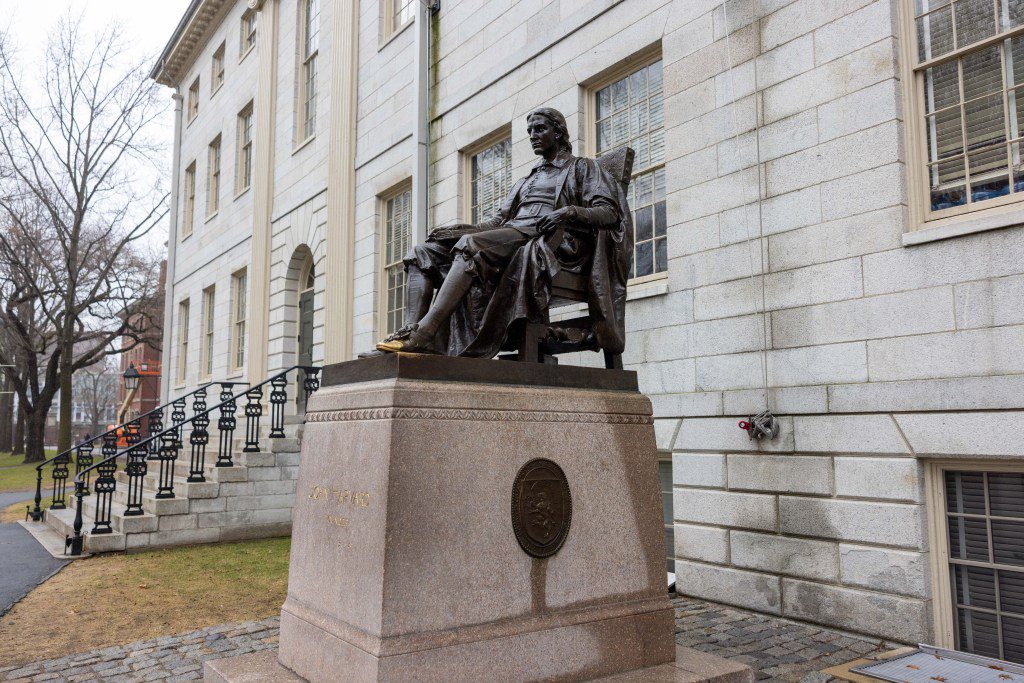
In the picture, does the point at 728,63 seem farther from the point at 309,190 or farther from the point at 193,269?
the point at 193,269

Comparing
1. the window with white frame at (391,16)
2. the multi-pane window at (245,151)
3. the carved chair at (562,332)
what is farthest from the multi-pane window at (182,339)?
the carved chair at (562,332)

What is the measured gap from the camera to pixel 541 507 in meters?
4.02

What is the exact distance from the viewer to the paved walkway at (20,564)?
739 cm

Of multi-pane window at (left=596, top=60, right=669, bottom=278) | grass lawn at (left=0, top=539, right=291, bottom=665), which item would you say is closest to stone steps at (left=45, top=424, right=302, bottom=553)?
grass lawn at (left=0, top=539, right=291, bottom=665)

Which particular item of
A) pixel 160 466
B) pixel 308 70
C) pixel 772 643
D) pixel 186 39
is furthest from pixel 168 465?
pixel 186 39

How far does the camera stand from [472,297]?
184 inches

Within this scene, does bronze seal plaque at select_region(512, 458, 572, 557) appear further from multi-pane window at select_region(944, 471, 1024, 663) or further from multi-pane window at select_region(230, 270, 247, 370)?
multi-pane window at select_region(230, 270, 247, 370)

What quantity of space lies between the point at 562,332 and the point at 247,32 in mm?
18501

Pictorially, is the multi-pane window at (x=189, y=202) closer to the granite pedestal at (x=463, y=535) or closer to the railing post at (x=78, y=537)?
the railing post at (x=78, y=537)

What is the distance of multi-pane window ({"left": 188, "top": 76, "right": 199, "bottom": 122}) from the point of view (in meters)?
23.6

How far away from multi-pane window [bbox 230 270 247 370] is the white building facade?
33.1 ft

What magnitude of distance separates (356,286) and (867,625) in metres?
→ 10.4

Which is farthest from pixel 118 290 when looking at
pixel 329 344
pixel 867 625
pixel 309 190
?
pixel 867 625

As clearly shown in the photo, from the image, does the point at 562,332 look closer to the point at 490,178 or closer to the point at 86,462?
the point at 490,178
